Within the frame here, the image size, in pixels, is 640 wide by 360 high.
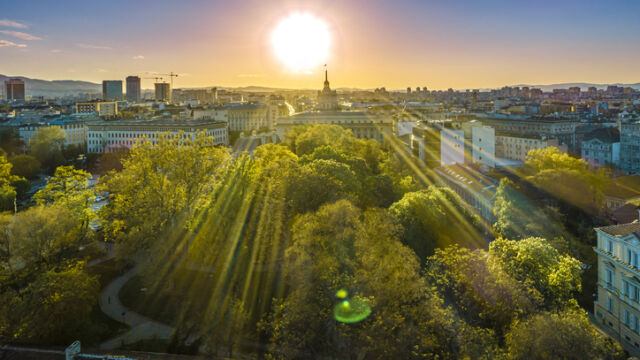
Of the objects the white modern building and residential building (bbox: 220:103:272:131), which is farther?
residential building (bbox: 220:103:272:131)

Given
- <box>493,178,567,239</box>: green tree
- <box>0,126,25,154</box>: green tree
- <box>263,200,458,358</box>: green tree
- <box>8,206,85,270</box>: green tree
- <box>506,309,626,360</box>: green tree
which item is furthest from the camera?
<box>0,126,25,154</box>: green tree

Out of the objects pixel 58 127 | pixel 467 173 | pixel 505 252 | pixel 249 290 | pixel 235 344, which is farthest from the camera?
pixel 58 127

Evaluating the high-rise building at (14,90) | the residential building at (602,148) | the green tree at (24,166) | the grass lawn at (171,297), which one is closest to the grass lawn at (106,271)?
the grass lawn at (171,297)

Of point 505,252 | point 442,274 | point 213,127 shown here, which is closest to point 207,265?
point 442,274

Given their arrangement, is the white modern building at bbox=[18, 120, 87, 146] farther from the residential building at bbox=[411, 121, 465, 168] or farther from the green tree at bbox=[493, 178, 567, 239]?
the green tree at bbox=[493, 178, 567, 239]

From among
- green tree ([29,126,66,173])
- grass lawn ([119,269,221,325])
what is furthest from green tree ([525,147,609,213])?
green tree ([29,126,66,173])

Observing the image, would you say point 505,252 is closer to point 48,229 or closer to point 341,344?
point 341,344
